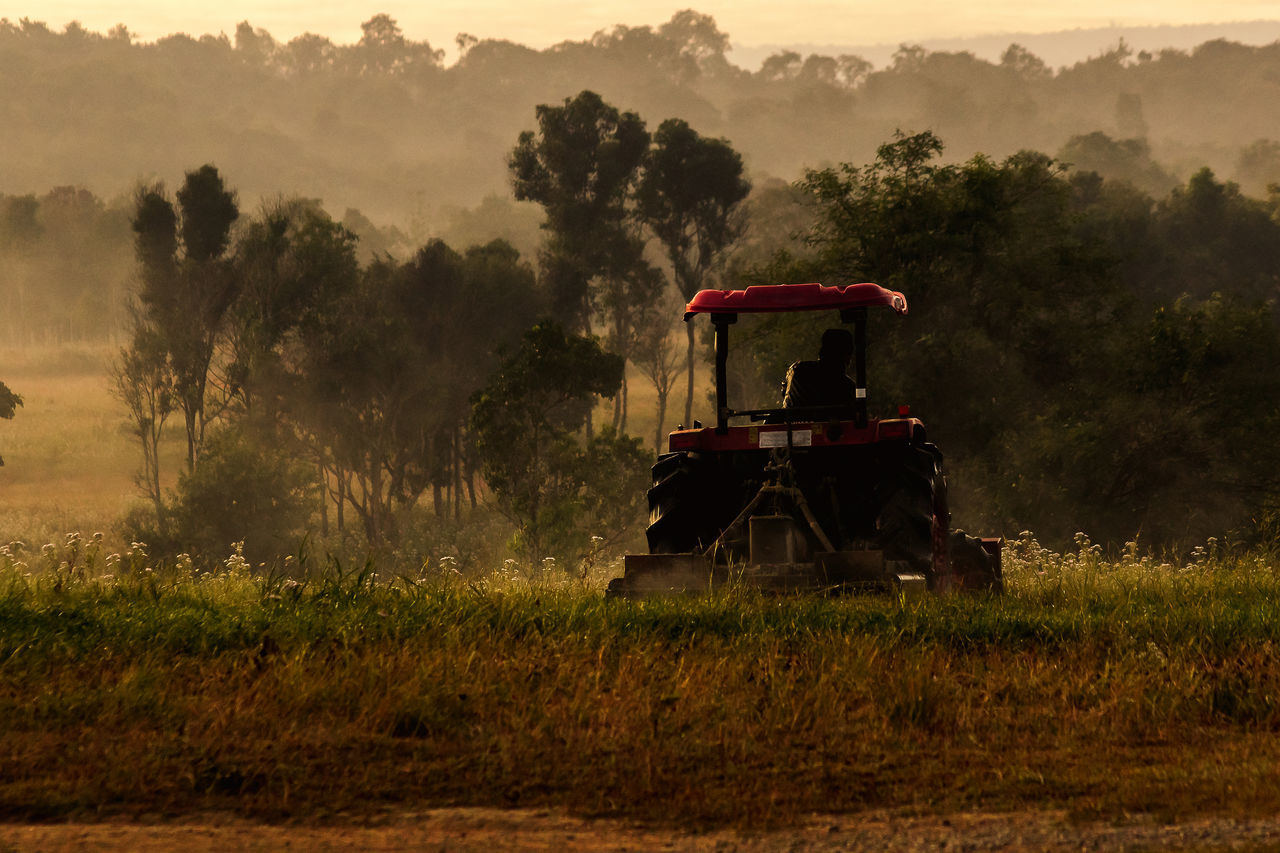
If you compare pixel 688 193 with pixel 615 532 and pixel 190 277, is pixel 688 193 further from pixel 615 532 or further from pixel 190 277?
pixel 615 532

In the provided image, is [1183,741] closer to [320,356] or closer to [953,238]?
[953,238]

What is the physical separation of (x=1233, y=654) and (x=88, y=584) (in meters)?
7.11

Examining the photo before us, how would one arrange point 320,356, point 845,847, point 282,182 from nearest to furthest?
point 845,847 → point 320,356 → point 282,182

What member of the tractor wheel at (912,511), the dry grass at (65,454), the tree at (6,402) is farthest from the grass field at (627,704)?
the dry grass at (65,454)

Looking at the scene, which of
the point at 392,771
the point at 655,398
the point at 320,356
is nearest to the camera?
the point at 392,771

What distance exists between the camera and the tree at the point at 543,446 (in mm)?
38281

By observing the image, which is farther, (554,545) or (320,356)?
(320,356)

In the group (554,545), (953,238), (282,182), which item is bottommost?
(554,545)

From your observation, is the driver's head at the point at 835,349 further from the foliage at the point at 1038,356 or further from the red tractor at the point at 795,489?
the foliage at the point at 1038,356

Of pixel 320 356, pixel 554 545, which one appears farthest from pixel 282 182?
pixel 554 545

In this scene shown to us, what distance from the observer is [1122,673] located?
685 centimetres

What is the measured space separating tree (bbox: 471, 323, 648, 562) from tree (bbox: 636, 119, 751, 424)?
56.6ft

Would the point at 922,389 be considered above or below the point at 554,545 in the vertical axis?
above

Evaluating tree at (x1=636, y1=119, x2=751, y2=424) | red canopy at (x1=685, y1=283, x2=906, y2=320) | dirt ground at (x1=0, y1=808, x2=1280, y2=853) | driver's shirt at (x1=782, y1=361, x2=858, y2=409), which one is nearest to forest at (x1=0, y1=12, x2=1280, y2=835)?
dirt ground at (x1=0, y1=808, x2=1280, y2=853)
